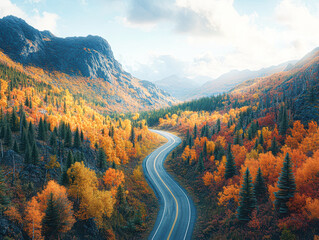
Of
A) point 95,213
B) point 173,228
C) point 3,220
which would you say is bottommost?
point 173,228

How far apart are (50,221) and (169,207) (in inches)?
1263

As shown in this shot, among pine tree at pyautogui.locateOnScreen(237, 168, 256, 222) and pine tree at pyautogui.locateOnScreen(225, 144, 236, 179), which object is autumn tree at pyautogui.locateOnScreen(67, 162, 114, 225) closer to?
pine tree at pyautogui.locateOnScreen(237, 168, 256, 222)

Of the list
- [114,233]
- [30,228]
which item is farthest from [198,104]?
[30,228]

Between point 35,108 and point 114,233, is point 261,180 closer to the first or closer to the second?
point 114,233

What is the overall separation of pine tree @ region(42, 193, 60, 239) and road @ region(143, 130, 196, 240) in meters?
20.5

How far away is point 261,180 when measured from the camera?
3547 cm

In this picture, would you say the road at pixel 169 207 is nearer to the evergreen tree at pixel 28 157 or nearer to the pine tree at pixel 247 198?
the pine tree at pixel 247 198

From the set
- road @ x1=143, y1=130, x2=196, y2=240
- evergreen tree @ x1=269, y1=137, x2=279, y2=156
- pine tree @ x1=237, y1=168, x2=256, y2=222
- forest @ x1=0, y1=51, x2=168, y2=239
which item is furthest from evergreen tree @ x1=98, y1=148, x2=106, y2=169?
evergreen tree @ x1=269, y1=137, x2=279, y2=156

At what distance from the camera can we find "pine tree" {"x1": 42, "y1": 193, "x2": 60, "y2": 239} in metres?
25.1

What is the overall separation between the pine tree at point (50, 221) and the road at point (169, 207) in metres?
20.5

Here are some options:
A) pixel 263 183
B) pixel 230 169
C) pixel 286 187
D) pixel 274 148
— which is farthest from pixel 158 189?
pixel 274 148

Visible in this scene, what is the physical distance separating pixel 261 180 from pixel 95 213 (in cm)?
3568

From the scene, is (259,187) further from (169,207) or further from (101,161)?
(101,161)

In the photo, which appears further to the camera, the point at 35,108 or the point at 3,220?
the point at 35,108
